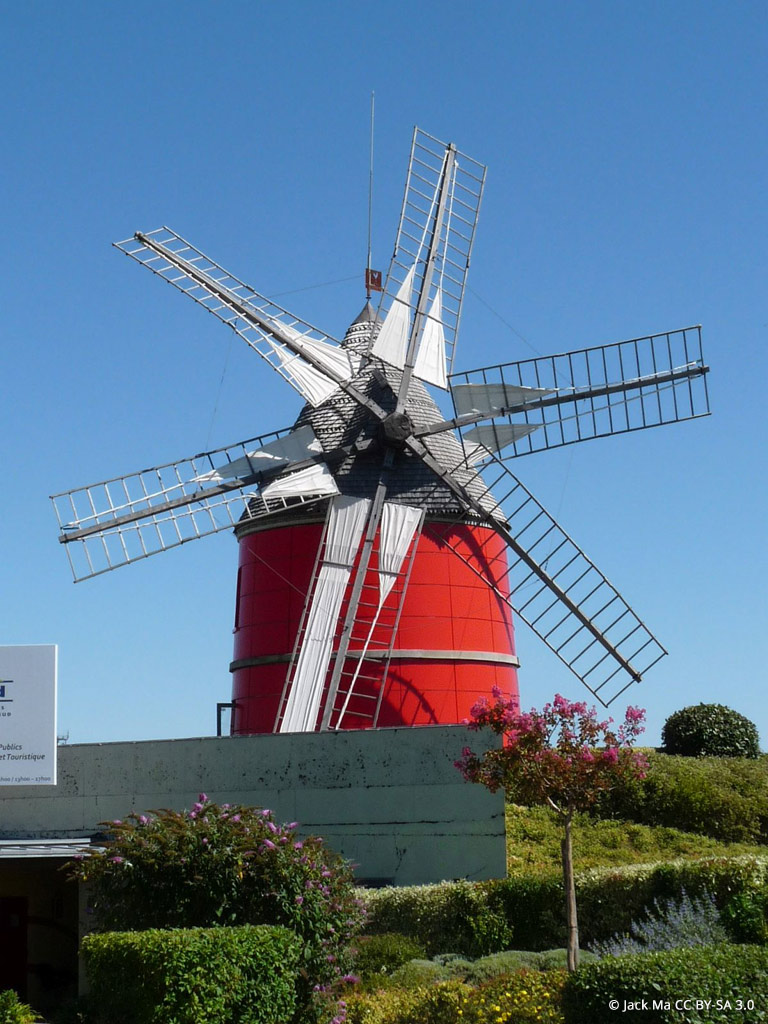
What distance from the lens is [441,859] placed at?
18.2 metres

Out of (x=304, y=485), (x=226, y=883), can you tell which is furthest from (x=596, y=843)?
(x=304, y=485)

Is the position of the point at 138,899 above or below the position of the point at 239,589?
below

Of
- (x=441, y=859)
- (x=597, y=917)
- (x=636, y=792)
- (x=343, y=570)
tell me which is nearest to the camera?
(x=597, y=917)

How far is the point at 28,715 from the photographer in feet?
66.0

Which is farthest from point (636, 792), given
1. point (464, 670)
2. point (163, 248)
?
point (163, 248)

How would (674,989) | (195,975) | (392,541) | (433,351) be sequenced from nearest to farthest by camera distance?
(674,989) → (195,975) → (392,541) → (433,351)

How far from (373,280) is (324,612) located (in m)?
8.79

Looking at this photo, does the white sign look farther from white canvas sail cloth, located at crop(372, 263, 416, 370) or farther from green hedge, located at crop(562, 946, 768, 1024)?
green hedge, located at crop(562, 946, 768, 1024)

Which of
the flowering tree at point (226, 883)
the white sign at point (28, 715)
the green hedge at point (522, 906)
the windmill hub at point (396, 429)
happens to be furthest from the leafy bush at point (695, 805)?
the white sign at point (28, 715)

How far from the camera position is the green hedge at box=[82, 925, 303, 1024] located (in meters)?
12.1

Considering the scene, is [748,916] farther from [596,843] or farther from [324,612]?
[324,612]

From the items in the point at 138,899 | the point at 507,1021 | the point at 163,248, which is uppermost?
the point at 163,248

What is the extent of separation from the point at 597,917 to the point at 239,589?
11631mm

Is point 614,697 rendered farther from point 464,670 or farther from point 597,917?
point 597,917
